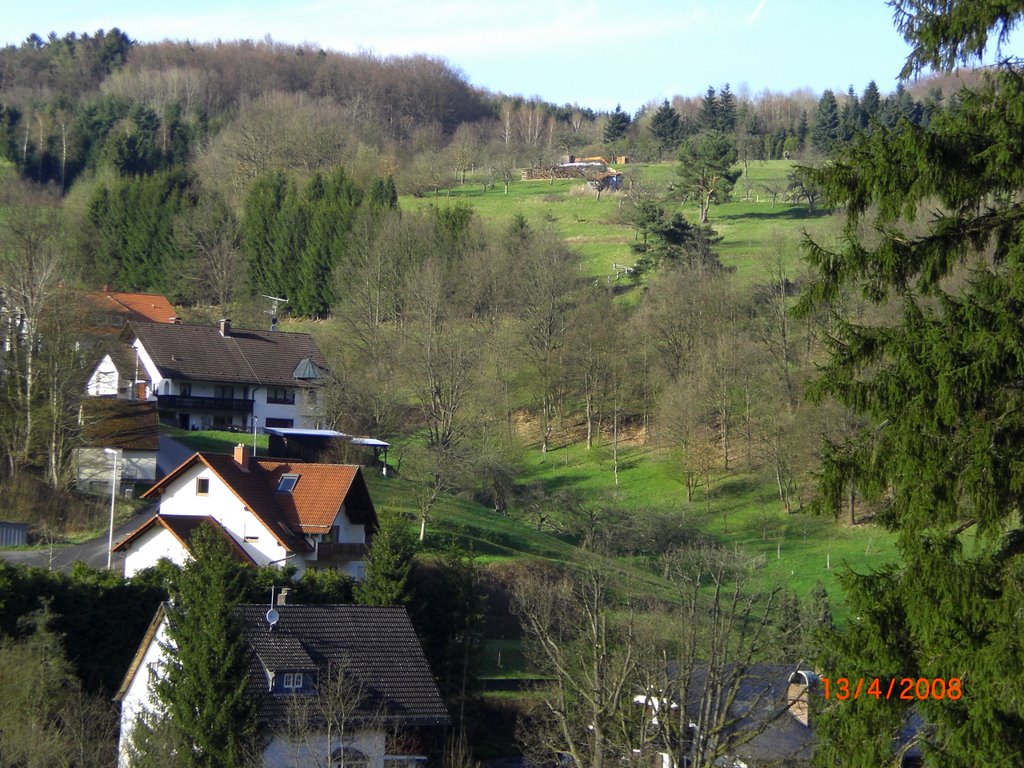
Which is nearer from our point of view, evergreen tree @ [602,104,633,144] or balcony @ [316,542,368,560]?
balcony @ [316,542,368,560]

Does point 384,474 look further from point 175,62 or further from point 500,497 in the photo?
point 175,62

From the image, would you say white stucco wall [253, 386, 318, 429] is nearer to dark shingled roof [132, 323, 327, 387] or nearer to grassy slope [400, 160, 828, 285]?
dark shingled roof [132, 323, 327, 387]

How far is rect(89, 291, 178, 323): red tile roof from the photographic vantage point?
6580 centimetres

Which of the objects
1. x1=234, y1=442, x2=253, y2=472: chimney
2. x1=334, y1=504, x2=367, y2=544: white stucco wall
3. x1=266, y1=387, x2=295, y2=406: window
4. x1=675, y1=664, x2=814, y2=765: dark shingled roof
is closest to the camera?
x1=675, y1=664, x2=814, y2=765: dark shingled roof

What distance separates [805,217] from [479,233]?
2407 cm

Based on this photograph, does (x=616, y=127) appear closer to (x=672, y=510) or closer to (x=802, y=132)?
(x=802, y=132)

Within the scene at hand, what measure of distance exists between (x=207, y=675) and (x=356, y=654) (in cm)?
448

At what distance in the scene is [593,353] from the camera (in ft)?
189

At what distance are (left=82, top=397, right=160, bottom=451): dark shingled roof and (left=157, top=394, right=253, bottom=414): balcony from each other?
875 centimetres

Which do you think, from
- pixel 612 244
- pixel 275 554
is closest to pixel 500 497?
pixel 275 554

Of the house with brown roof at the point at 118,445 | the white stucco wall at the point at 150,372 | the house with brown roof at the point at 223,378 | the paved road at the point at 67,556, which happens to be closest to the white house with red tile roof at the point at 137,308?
the white stucco wall at the point at 150,372

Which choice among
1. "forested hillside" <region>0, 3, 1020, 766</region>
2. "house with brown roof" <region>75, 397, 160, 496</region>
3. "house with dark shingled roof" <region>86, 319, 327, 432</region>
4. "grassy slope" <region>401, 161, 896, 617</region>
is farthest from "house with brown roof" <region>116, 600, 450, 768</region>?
"house with dark shingled roof" <region>86, 319, 327, 432</region>

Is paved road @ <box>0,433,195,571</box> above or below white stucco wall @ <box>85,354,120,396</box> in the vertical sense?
below
